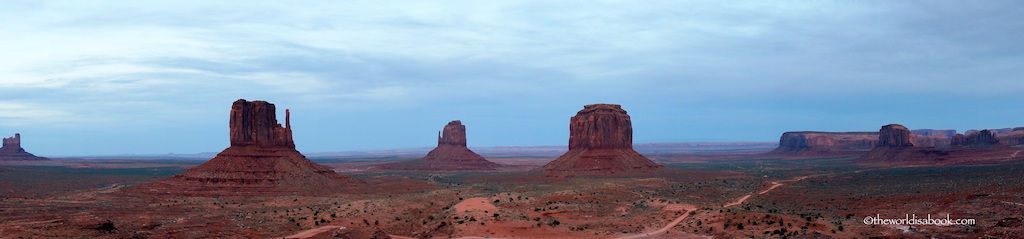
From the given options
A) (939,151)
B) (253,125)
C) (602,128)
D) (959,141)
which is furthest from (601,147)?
(959,141)

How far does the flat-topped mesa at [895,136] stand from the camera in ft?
489

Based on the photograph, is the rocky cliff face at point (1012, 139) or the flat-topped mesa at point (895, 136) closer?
the flat-topped mesa at point (895, 136)

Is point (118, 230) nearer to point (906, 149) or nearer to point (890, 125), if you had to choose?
point (906, 149)

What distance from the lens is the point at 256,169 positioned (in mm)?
74188

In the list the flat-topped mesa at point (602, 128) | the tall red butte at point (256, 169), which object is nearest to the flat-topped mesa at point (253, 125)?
the tall red butte at point (256, 169)

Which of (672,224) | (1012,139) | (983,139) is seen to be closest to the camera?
(672,224)

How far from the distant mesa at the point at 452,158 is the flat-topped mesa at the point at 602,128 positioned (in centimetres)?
3651

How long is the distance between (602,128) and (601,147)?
122 inches

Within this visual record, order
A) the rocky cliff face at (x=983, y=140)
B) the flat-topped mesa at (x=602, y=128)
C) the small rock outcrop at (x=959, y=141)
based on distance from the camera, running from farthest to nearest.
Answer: the small rock outcrop at (x=959, y=141)
the rocky cliff face at (x=983, y=140)
the flat-topped mesa at (x=602, y=128)

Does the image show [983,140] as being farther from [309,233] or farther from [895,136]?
[309,233]

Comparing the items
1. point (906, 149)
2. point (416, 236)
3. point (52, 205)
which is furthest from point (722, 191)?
point (906, 149)

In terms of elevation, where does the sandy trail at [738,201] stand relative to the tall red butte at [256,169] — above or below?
below

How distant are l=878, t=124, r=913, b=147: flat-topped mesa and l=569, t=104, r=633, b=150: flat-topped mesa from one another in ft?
245

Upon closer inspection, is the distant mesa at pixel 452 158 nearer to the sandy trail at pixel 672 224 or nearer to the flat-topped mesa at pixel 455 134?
the flat-topped mesa at pixel 455 134
